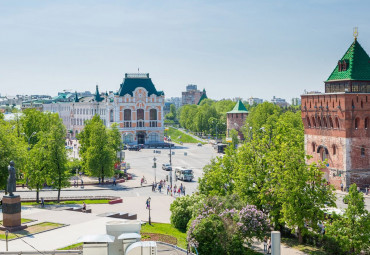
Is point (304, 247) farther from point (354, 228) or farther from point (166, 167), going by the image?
point (166, 167)

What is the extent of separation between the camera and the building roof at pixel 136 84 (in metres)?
108

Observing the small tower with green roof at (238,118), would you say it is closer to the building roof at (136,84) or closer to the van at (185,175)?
the building roof at (136,84)

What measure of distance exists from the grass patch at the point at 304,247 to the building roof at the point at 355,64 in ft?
85.7

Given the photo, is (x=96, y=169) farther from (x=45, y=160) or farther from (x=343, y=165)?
(x=343, y=165)

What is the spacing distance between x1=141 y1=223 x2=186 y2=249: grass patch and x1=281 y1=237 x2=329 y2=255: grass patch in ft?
23.6

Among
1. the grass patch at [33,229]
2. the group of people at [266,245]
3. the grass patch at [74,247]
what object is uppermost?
the grass patch at [33,229]

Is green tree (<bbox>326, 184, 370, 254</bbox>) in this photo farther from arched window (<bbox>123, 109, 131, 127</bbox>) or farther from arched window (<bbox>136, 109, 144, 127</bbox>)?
arched window (<bbox>136, 109, 144, 127</bbox>)

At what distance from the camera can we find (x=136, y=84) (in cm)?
10944

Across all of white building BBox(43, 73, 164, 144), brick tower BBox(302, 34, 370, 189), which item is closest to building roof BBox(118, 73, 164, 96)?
white building BBox(43, 73, 164, 144)

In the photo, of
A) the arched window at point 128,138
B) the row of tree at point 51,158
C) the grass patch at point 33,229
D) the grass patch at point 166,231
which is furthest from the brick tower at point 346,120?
the arched window at point 128,138

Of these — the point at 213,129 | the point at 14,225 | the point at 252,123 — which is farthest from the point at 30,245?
the point at 213,129

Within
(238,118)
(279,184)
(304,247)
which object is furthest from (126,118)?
(304,247)

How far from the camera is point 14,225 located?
99.6ft

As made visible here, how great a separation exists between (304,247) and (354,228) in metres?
4.67
